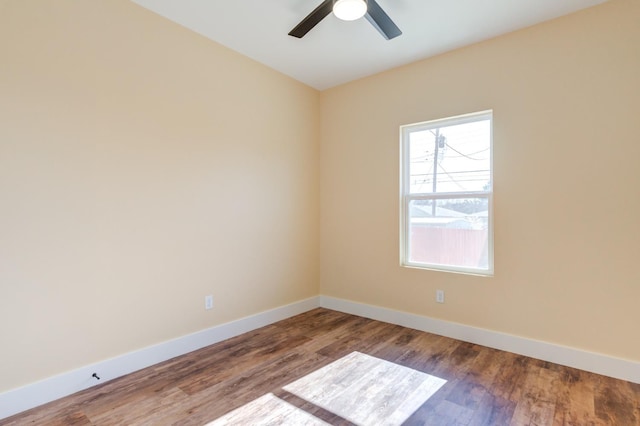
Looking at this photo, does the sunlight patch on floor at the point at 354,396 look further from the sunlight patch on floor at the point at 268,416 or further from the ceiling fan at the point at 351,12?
the ceiling fan at the point at 351,12

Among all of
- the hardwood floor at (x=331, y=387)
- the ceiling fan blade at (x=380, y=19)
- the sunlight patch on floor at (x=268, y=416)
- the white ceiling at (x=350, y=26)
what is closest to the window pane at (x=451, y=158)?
the white ceiling at (x=350, y=26)

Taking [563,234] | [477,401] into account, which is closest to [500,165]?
[563,234]

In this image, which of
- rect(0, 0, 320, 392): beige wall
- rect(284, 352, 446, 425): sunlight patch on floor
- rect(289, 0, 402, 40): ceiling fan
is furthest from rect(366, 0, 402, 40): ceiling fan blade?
rect(284, 352, 446, 425): sunlight patch on floor

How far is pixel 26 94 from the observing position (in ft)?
6.38

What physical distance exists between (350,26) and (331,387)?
9.35 feet

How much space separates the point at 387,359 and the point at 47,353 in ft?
7.90

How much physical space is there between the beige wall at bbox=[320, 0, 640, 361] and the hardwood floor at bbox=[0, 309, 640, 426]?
0.40 m

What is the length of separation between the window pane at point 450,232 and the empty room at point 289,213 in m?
0.02

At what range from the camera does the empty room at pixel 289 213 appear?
1976mm

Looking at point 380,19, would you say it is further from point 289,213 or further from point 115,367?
point 115,367

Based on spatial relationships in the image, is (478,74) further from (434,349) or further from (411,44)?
(434,349)

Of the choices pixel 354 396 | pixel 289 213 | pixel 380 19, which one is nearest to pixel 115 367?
pixel 354 396

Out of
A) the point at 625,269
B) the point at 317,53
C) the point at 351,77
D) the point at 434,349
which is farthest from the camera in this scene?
the point at 351,77

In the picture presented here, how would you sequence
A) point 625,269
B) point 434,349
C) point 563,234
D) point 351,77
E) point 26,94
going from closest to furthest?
point 26,94
point 625,269
point 563,234
point 434,349
point 351,77
